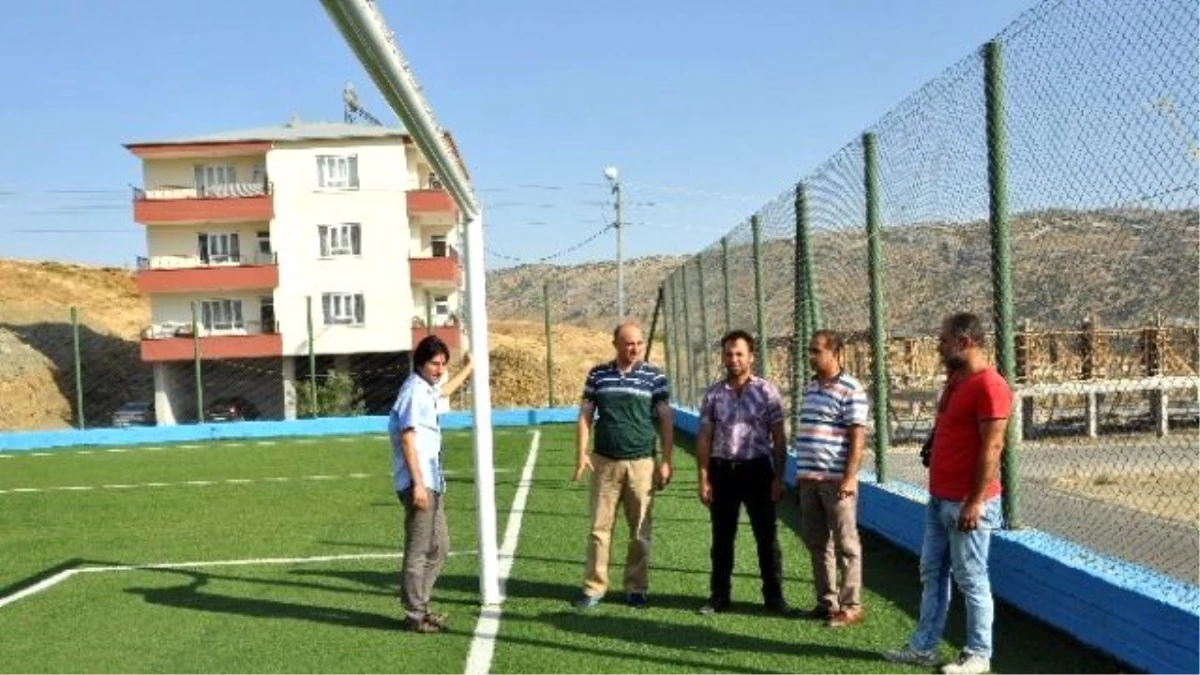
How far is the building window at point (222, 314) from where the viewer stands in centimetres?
4138

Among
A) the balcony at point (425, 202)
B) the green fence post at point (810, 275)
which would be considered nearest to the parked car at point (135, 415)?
the balcony at point (425, 202)

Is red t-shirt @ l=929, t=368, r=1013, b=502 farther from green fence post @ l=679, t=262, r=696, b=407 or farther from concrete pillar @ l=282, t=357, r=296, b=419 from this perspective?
concrete pillar @ l=282, t=357, r=296, b=419

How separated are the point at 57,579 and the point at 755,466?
5070mm

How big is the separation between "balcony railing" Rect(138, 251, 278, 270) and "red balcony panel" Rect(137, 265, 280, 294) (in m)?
0.80

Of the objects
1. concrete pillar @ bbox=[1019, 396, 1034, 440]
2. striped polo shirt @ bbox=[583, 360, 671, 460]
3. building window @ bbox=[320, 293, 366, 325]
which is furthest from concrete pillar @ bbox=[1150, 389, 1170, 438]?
building window @ bbox=[320, 293, 366, 325]

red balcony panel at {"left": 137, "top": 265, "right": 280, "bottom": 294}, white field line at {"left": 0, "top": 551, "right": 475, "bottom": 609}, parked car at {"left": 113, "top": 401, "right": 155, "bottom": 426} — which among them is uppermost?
red balcony panel at {"left": 137, "top": 265, "right": 280, "bottom": 294}

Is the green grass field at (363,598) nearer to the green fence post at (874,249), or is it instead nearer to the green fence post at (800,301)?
the green fence post at (874,249)

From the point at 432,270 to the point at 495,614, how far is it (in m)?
35.3

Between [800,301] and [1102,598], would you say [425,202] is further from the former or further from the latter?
[1102,598]

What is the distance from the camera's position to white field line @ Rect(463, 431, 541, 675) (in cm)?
575

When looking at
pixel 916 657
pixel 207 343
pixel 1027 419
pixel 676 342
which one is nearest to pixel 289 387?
pixel 207 343

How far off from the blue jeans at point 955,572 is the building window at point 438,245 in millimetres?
40328

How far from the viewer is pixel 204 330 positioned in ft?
134

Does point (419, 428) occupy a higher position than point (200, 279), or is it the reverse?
point (200, 279)
